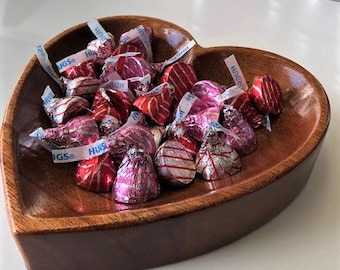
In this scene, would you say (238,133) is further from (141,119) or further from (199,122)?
(141,119)

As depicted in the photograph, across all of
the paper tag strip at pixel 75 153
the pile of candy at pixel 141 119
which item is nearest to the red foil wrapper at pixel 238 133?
the pile of candy at pixel 141 119

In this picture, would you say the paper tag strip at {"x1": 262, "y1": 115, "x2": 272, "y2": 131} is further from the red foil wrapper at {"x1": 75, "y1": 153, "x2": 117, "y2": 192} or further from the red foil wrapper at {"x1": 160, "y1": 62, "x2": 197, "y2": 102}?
the red foil wrapper at {"x1": 75, "y1": 153, "x2": 117, "y2": 192}

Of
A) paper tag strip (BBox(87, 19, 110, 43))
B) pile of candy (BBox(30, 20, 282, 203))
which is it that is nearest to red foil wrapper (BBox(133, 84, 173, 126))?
pile of candy (BBox(30, 20, 282, 203))

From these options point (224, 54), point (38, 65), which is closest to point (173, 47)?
point (224, 54)

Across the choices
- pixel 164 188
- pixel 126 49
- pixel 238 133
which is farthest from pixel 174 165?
pixel 126 49

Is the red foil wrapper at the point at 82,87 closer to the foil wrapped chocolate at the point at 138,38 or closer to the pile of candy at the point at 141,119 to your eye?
the pile of candy at the point at 141,119

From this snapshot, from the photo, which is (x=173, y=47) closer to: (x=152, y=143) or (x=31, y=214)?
(x=152, y=143)
